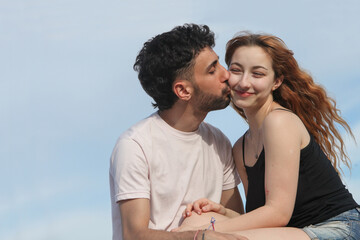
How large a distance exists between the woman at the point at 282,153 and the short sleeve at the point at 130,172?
0.47 meters

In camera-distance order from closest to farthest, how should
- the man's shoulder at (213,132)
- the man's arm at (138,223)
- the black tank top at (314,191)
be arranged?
the man's arm at (138,223) < the black tank top at (314,191) < the man's shoulder at (213,132)

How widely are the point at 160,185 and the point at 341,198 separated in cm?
158

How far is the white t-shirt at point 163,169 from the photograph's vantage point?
5.12m

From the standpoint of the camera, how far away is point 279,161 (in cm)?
479

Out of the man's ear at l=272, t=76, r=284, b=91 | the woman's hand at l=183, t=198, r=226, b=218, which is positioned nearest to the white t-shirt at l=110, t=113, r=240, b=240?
the woman's hand at l=183, t=198, r=226, b=218

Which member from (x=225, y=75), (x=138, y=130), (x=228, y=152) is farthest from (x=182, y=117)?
Result: (x=228, y=152)

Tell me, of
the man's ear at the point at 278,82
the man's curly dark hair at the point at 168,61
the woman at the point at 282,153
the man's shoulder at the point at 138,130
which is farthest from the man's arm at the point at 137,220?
the man's ear at the point at 278,82

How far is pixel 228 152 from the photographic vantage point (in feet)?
18.9

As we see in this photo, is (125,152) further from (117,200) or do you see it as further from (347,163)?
(347,163)

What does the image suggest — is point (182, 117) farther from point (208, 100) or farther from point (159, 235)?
point (159, 235)

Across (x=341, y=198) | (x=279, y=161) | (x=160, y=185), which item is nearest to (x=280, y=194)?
(x=279, y=161)

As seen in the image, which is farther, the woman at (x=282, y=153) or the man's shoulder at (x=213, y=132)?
the man's shoulder at (x=213, y=132)

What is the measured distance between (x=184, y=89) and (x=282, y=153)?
1.17 m

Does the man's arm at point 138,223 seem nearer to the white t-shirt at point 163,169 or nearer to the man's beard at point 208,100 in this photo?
the white t-shirt at point 163,169
